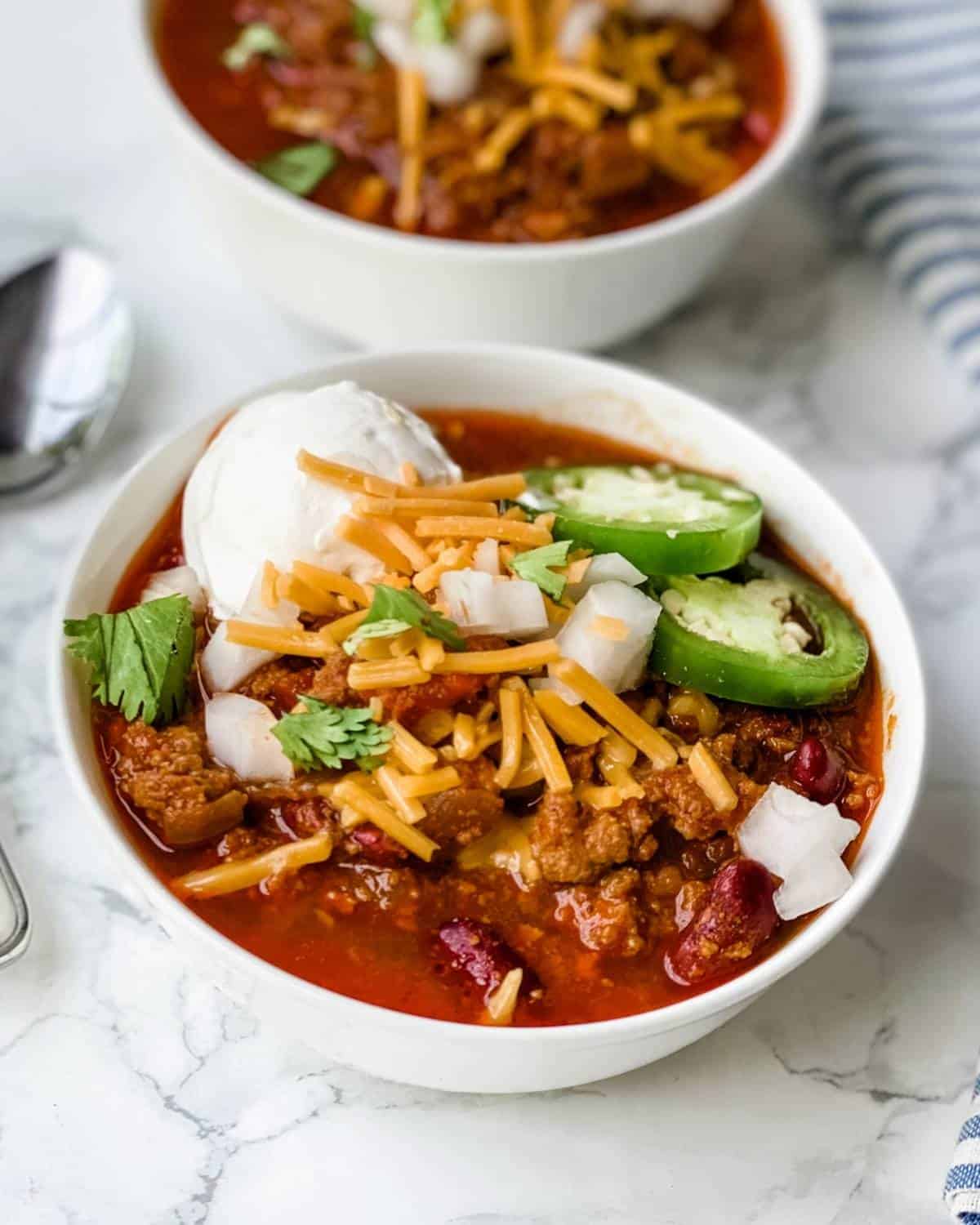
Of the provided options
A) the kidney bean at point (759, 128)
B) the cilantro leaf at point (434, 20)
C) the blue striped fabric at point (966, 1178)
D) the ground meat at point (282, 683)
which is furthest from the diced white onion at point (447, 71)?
the blue striped fabric at point (966, 1178)

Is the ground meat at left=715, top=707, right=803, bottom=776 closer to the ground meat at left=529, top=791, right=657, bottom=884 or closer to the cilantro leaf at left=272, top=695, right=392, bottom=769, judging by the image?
the ground meat at left=529, top=791, right=657, bottom=884

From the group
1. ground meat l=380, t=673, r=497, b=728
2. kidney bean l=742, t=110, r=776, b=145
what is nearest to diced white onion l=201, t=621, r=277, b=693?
ground meat l=380, t=673, r=497, b=728

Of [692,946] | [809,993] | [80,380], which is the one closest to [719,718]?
[692,946]

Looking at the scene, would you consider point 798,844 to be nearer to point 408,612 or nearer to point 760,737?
point 760,737

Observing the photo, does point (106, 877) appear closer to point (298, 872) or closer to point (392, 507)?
point (298, 872)

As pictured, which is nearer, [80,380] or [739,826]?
[739,826]

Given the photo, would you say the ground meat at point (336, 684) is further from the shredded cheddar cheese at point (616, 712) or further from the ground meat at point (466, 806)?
the shredded cheddar cheese at point (616, 712)

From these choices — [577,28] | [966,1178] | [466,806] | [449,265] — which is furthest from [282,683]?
[577,28]
